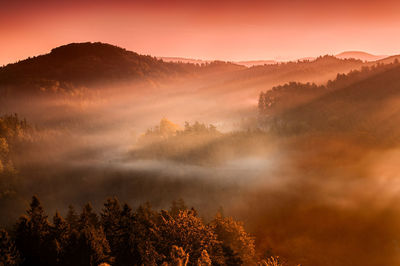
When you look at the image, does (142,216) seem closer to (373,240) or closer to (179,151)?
(373,240)

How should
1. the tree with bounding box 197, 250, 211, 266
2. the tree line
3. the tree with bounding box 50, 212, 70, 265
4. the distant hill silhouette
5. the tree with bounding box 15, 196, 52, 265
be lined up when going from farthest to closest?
the distant hill silhouette
the tree with bounding box 15, 196, 52, 265
the tree with bounding box 50, 212, 70, 265
the tree line
the tree with bounding box 197, 250, 211, 266

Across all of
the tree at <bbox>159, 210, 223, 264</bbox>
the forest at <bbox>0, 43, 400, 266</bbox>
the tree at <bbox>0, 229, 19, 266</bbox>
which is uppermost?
the tree at <bbox>0, 229, 19, 266</bbox>

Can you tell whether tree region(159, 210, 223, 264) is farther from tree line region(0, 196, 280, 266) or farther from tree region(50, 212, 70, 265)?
tree region(50, 212, 70, 265)

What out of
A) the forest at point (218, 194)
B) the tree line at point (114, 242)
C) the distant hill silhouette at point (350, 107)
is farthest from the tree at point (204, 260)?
the distant hill silhouette at point (350, 107)

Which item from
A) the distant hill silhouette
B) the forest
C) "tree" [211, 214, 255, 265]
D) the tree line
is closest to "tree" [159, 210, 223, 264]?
the tree line

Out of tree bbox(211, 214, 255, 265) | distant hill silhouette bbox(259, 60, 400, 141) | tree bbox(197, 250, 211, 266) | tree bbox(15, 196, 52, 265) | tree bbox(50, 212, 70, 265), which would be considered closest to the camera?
tree bbox(197, 250, 211, 266)

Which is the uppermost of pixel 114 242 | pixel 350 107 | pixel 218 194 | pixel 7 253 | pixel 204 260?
pixel 7 253

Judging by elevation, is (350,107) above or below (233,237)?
above

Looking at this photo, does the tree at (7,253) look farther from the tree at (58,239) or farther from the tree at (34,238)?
the tree at (58,239)

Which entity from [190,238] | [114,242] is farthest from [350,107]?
[114,242]

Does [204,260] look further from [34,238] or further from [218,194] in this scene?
[218,194]

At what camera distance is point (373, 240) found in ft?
208

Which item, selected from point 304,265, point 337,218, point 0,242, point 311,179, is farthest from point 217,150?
point 0,242

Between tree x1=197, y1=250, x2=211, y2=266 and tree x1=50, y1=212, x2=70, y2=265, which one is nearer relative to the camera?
tree x1=197, y1=250, x2=211, y2=266
